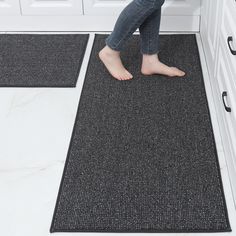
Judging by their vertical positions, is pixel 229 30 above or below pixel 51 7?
above

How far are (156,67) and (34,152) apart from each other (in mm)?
783

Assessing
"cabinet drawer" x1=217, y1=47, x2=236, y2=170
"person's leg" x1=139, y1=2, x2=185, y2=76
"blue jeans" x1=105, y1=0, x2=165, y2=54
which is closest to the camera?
"cabinet drawer" x1=217, y1=47, x2=236, y2=170

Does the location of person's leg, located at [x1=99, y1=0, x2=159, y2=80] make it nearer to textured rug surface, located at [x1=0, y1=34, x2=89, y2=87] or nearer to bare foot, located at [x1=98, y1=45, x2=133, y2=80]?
bare foot, located at [x1=98, y1=45, x2=133, y2=80]

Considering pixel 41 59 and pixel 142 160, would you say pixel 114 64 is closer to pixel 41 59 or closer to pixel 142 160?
pixel 41 59

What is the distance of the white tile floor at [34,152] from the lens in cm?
181

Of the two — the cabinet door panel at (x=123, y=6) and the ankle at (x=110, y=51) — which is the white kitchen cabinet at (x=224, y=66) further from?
the ankle at (x=110, y=51)

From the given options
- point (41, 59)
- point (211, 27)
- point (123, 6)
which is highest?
point (211, 27)

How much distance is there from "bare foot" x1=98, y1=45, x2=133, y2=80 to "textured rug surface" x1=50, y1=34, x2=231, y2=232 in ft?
0.12

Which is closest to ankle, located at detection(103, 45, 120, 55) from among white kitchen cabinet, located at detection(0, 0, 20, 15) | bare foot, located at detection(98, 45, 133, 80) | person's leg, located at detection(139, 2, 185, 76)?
bare foot, located at detection(98, 45, 133, 80)

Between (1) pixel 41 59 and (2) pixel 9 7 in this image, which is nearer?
(1) pixel 41 59

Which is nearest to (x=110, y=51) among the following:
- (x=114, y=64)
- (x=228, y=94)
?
(x=114, y=64)

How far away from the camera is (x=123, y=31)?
8.06 feet

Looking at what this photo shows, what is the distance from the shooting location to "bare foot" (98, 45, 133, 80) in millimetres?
2596

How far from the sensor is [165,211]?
1.80 meters
